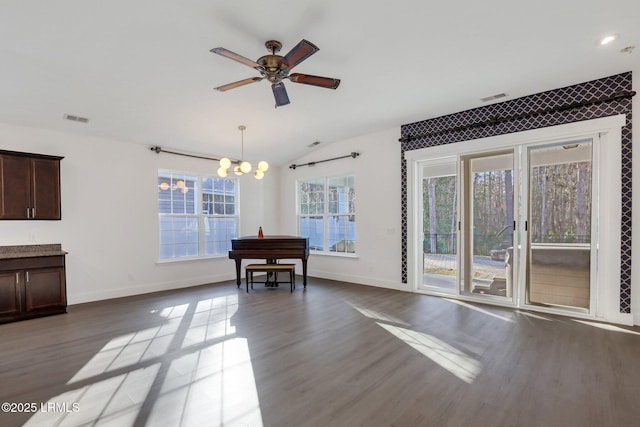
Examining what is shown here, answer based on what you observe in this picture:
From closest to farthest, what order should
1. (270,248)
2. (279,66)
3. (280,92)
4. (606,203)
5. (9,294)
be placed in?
(279,66), (280,92), (606,203), (9,294), (270,248)

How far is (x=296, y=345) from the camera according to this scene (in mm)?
3195

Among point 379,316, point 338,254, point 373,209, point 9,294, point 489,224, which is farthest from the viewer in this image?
point 338,254

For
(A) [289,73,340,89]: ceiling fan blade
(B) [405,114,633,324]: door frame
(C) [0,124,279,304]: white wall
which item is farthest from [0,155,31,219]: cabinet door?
(B) [405,114,633,324]: door frame

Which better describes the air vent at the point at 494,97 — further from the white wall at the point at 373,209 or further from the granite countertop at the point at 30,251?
the granite countertop at the point at 30,251

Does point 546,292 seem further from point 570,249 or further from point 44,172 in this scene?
point 44,172

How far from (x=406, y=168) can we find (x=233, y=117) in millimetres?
3023

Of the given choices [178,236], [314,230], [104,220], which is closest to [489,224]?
[314,230]

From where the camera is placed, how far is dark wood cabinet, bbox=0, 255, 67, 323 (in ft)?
13.0

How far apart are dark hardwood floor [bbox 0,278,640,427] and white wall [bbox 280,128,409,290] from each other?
1554 millimetres

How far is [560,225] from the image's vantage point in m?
4.24

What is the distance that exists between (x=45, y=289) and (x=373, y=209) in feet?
16.9

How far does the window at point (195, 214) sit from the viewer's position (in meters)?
5.96

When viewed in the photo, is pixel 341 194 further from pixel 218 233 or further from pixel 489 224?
pixel 489 224

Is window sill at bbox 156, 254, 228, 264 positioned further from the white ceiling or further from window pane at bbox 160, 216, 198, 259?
the white ceiling
